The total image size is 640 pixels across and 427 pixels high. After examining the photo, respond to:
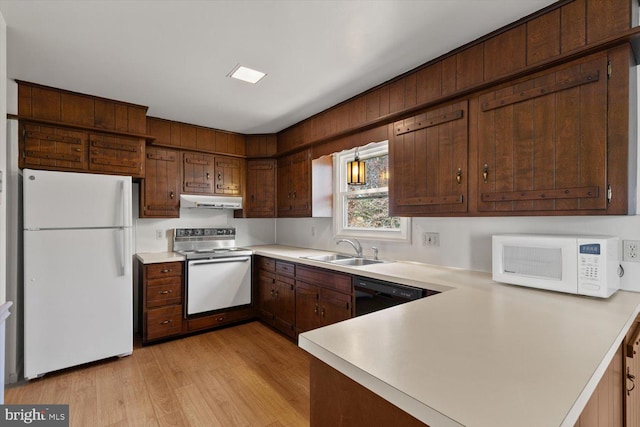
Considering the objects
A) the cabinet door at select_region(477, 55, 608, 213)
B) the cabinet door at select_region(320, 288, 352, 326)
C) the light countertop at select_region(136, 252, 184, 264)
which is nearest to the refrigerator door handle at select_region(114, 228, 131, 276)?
the light countertop at select_region(136, 252, 184, 264)

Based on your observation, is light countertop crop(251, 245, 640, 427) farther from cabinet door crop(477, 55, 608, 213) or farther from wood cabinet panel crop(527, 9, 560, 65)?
wood cabinet panel crop(527, 9, 560, 65)

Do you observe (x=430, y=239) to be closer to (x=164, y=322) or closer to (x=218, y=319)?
(x=218, y=319)

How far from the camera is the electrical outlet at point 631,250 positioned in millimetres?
1640

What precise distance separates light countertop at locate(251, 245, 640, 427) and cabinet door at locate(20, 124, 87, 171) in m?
2.94

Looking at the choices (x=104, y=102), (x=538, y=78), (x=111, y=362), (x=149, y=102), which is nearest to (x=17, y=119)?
(x=104, y=102)

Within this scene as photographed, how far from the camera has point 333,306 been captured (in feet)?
8.82

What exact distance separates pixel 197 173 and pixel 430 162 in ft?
9.29

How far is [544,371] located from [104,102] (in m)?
3.73

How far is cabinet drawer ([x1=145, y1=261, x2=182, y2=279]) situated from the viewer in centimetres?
316

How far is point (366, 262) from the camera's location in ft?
9.98

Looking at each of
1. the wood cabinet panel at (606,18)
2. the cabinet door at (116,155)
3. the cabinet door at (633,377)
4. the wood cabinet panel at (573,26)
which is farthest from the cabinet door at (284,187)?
the cabinet door at (633,377)

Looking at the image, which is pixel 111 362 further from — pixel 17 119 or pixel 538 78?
pixel 538 78

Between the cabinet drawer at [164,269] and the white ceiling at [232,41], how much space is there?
5.55 feet

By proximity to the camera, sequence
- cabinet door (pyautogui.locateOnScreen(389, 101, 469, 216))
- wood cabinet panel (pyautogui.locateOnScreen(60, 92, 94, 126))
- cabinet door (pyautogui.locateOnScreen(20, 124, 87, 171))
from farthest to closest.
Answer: wood cabinet panel (pyautogui.locateOnScreen(60, 92, 94, 126)) < cabinet door (pyautogui.locateOnScreen(20, 124, 87, 171)) < cabinet door (pyautogui.locateOnScreen(389, 101, 469, 216))
